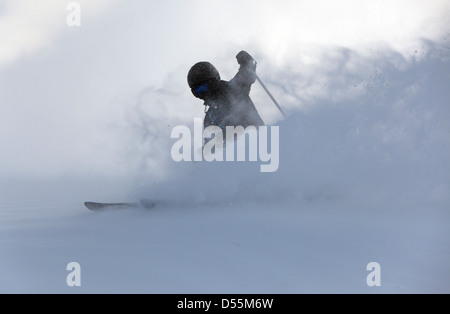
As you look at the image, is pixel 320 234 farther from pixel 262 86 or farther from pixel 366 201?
pixel 262 86

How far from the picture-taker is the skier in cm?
862

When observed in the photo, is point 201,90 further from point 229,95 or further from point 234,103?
point 234,103

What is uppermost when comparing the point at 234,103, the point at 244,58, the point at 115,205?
the point at 244,58

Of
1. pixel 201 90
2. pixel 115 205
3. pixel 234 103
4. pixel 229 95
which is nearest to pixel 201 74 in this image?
pixel 201 90

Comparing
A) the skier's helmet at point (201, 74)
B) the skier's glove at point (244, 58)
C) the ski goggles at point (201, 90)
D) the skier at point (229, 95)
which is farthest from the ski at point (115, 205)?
the skier's glove at point (244, 58)

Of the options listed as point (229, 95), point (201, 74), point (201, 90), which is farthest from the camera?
point (229, 95)

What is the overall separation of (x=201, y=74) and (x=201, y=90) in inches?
12.8

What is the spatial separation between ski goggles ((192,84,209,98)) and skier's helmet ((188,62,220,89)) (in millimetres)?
56

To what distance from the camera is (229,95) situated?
8.85 m

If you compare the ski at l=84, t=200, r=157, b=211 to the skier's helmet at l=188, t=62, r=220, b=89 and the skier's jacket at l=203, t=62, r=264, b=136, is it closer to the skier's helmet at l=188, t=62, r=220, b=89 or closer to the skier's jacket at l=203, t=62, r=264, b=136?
the skier's jacket at l=203, t=62, r=264, b=136

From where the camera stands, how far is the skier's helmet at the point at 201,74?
8.51m

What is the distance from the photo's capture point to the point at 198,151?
349 inches

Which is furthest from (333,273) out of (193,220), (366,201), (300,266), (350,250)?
(366,201)

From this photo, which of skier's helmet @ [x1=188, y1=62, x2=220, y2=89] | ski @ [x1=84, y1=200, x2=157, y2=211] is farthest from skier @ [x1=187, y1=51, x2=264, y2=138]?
ski @ [x1=84, y1=200, x2=157, y2=211]
